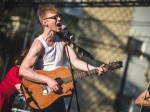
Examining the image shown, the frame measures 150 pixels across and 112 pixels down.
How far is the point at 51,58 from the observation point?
3533mm

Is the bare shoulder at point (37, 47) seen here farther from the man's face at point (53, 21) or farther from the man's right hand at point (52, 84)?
the man's right hand at point (52, 84)

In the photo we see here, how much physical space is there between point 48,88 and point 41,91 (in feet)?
0.30

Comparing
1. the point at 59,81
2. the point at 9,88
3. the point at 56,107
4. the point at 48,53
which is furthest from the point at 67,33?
the point at 9,88

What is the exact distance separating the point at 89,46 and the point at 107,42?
2.30 feet

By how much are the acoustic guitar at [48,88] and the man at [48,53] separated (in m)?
0.06

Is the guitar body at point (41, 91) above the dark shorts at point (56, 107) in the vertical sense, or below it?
above

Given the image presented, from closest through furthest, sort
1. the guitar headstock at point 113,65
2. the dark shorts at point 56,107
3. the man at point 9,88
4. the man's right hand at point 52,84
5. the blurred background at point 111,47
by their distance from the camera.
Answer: the man's right hand at point 52,84 → the dark shorts at point 56,107 → the guitar headstock at point 113,65 → the man at point 9,88 → the blurred background at point 111,47

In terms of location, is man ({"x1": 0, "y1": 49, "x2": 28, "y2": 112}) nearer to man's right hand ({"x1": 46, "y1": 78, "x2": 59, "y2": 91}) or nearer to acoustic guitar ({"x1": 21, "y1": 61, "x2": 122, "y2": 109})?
acoustic guitar ({"x1": 21, "y1": 61, "x2": 122, "y2": 109})

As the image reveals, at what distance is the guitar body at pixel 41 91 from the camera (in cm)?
353

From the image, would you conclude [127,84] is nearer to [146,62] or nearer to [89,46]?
[146,62]

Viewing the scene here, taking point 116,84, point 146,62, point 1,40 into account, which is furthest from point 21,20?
point 146,62

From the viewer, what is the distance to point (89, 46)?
1036cm

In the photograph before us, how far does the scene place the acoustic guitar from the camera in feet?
11.6

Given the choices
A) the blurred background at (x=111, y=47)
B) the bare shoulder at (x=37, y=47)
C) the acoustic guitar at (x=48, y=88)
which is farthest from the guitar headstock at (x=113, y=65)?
the blurred background at (x=111, y=47)
